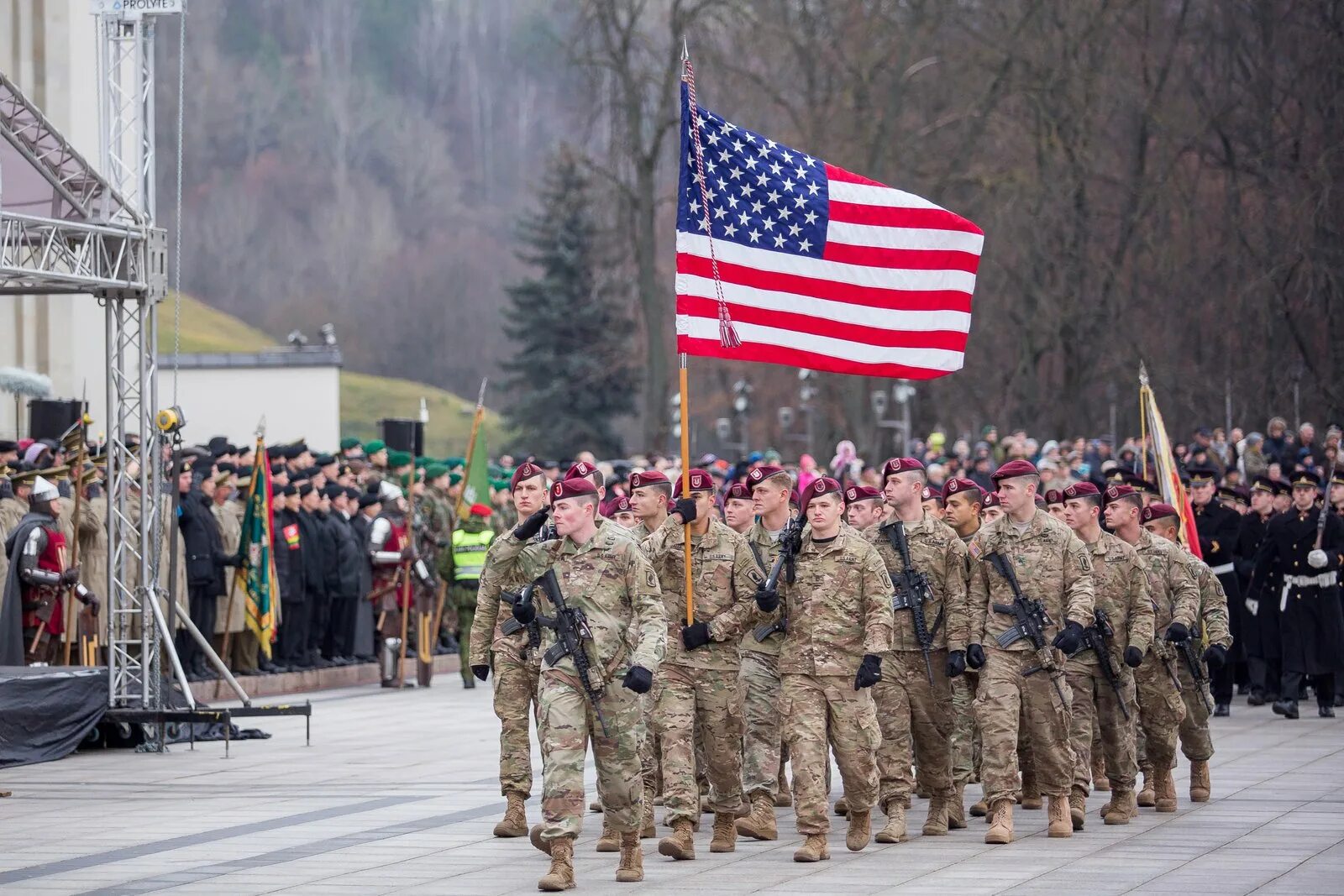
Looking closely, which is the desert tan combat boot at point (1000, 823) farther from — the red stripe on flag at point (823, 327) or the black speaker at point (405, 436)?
the black speaker at point (405, 436)

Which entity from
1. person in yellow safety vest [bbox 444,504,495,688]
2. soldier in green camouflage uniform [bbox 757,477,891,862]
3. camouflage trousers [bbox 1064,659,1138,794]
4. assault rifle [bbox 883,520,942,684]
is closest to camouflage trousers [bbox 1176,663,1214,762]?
camouflage trousers [bbox 1064,659,1138,794]

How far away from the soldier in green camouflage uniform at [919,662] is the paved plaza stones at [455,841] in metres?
0.35

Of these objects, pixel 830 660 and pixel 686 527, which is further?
pixel 686 527

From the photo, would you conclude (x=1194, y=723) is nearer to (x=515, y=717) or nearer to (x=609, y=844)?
(x=609, y=844)

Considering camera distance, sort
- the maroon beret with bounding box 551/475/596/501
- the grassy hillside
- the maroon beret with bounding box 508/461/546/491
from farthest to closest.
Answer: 1. the grassy hillside
2. the maroon beret with bounding box 508/461/546/491
3. the maroon beret with bounding box 551/475/596/501

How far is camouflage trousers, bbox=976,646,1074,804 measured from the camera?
11320 millimetres

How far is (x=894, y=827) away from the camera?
1129cm

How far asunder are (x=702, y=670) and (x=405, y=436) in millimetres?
13184

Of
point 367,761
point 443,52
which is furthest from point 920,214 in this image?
point 443,52

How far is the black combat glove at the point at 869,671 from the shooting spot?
1045cm

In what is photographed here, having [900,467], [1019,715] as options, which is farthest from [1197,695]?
[900,467]

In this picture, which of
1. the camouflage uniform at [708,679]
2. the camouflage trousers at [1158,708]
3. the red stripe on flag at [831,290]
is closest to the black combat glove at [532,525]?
the camouflage uniform at [708,679]

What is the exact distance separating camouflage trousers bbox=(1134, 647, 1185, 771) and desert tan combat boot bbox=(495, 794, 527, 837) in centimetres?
382

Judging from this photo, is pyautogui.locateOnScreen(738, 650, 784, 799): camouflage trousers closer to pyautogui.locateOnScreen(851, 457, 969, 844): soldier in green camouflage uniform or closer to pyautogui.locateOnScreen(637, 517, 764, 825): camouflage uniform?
pyautogui.locateOnScreen(637, 517, 764, 825): camouflage uniform
